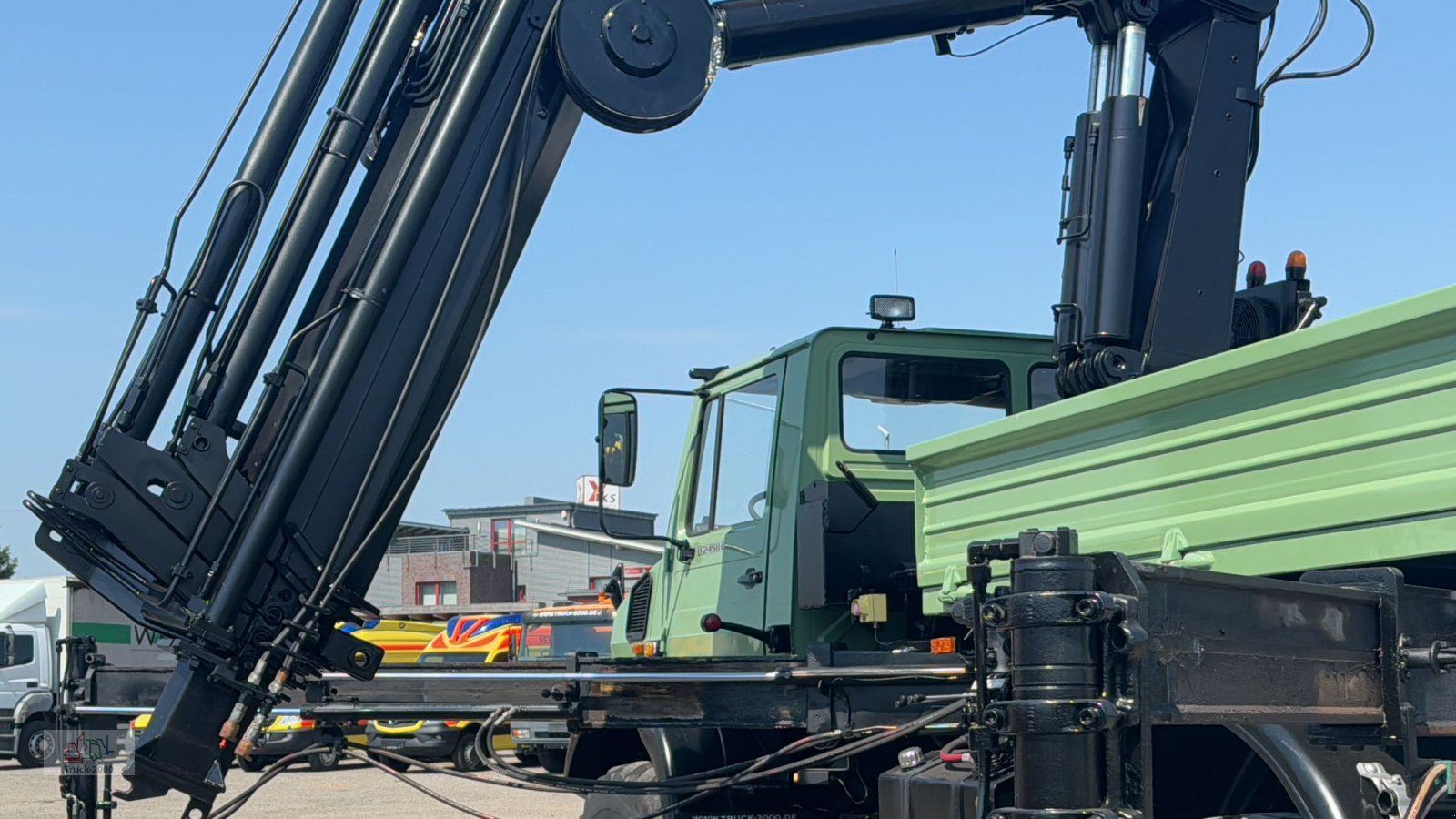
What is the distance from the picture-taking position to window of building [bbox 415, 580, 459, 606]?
186 feet

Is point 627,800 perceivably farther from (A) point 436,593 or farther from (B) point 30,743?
(A) point 436,593

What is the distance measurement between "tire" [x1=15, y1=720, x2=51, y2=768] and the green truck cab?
703 inches

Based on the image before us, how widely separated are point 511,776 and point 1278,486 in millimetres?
2875

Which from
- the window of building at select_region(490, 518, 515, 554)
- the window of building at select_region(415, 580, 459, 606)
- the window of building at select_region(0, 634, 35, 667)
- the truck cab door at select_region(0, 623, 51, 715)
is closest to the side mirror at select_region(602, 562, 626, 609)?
the truck cab door at select_region(0, 623, 51, 715)

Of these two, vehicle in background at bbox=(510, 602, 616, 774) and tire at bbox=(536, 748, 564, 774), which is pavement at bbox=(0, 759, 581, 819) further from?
tire at bbox=(536, 748, 564, 774)

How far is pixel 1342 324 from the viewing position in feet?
11.2

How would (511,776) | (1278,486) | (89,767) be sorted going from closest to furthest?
1. (1278,486)
2. (511,776)
3. (89,767)

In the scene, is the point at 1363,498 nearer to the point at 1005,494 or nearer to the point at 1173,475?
the point at 1173,475

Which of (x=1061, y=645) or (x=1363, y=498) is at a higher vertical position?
(x=1363, y=498)

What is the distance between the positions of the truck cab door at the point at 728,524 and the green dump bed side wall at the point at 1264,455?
172cm

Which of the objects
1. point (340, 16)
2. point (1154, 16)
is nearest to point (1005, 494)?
point (1154, 16)

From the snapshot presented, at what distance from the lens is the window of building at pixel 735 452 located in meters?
6.54

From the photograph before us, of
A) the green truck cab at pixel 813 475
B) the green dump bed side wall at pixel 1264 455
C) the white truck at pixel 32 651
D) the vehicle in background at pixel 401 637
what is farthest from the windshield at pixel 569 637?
the green dump bed side wall at pixel 1264 455

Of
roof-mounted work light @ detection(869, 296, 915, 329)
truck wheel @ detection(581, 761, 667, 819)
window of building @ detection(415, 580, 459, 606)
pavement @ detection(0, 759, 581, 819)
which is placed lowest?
pavement @ detection(0, 759, 581, 819)
